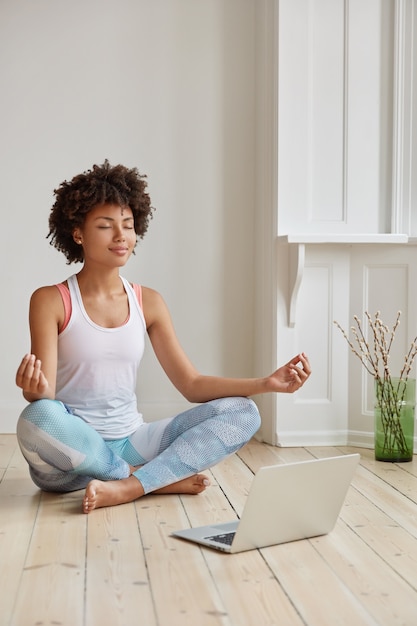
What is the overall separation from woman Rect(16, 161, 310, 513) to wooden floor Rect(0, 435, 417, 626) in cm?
10

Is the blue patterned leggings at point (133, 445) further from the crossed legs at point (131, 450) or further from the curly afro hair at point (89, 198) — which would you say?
the curly afro hair at point (89, 198)

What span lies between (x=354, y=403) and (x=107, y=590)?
2001 mm

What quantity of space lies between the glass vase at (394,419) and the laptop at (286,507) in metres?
1.08

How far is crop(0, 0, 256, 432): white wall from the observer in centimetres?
375

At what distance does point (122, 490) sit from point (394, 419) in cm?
122

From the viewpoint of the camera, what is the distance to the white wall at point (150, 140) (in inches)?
148

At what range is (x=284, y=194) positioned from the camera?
3.48 m


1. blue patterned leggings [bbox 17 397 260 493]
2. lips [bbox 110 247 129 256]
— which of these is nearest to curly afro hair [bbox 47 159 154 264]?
lips [bbox 110 247 129 256]

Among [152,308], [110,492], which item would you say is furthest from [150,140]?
[110,492]

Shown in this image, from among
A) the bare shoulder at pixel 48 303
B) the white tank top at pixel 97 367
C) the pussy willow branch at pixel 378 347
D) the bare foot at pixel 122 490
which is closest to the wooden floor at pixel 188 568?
the bare foot at pixel 122 490

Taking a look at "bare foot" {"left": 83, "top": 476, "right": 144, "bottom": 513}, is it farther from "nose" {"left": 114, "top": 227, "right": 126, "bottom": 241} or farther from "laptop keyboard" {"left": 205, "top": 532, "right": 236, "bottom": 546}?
"nose" {"left": 114, "top": 227, "right": 126, "bottom": 241}

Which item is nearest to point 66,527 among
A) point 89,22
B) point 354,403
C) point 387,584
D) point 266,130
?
point 387,584

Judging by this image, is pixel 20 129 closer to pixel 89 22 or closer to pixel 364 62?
pixel 89 22

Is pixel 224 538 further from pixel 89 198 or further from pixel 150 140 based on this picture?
pixel 150 140
